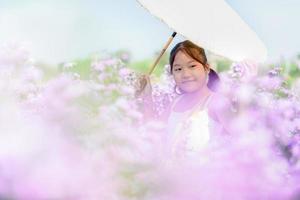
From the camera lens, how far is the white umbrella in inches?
52.6

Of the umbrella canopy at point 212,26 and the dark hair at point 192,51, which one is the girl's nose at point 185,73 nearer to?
the dark hair at point 192,51

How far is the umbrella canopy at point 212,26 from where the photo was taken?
1.34 meters

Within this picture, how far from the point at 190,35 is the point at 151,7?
5.7 inches

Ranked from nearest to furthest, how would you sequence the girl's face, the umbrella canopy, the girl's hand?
the umbrella canopy
the girl's hand
the girl's face

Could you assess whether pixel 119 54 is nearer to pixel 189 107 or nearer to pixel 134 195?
pixel 189 107

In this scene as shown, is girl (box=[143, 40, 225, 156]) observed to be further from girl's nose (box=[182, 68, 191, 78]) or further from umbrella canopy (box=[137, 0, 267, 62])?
umbrella canopy (box=[137, 0, 267, 62])

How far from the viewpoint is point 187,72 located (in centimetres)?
182

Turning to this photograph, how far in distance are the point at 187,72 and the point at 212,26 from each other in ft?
1.18

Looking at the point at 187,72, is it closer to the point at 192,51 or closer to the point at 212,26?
the point at 192,51

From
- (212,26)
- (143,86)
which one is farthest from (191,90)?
(212,26)

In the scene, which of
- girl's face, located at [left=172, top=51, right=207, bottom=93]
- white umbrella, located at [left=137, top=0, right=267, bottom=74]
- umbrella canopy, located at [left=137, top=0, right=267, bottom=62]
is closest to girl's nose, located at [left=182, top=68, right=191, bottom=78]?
girl's face, located at [left=172, top=51, right=207, bottom=93]

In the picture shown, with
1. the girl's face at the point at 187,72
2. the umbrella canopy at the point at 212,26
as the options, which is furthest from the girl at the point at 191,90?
the umbrella canopy at the point at 212,26

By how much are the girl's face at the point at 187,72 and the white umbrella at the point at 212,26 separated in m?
0.11

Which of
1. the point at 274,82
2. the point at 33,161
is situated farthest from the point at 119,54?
the point at 33,161
